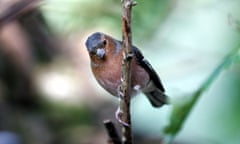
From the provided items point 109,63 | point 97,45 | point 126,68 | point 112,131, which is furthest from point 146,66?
point 126,68

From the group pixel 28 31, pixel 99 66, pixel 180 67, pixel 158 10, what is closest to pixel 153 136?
pixel 180 67

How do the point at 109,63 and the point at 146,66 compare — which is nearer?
the point at 109,63

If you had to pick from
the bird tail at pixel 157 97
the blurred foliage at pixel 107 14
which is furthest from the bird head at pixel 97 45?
the blurred foliage at pixel 107 14

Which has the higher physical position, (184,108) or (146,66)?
(146,66)

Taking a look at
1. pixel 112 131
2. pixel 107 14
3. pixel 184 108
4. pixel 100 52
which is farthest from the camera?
pixel 107 14

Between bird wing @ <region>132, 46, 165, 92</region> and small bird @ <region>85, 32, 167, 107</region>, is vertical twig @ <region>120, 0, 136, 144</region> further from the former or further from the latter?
bird wing @ <region>132, 46, 165, 92</region>

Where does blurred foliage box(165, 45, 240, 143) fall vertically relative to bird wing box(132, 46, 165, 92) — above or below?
below

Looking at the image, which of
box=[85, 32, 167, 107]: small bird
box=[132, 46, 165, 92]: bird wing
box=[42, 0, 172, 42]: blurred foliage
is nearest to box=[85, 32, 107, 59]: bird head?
box=[85, 32, 167, 107]: small bird

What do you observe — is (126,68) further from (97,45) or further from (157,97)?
(157,97)

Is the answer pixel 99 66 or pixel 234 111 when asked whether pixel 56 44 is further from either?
pixel 99 66
